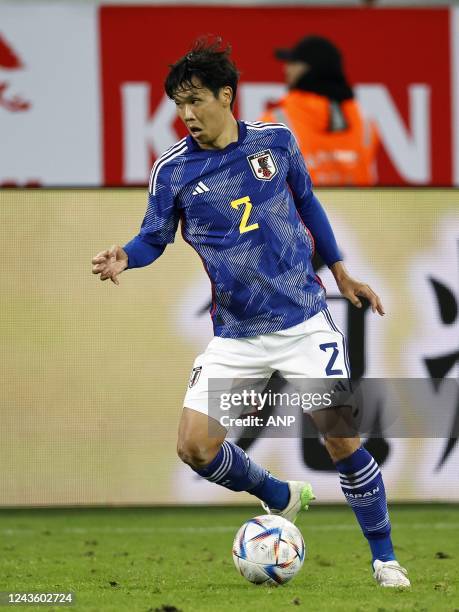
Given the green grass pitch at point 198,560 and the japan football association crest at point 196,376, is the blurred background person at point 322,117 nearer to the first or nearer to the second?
the green grass pitch at point 198,560

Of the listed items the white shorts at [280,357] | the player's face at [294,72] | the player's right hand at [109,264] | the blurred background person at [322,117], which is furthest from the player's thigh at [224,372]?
the player's face at [294,72]

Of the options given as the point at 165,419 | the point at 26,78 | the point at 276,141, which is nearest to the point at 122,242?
the point at 165,419

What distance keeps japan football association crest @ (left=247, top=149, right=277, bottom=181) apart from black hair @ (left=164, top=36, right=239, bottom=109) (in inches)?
11.9

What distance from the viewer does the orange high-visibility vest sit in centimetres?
977

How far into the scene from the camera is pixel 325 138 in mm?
9906

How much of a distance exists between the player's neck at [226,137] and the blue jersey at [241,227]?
0.9 inches

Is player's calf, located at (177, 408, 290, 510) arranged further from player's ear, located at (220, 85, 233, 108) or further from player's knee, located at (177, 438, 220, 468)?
player's ear, located at (220, 85, 233, 108)

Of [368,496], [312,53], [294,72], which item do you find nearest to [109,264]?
[368,496]

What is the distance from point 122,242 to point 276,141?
2.64 meters

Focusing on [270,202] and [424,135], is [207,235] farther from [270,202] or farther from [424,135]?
[424,135]

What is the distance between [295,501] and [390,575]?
786 mm

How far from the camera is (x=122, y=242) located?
27.0 ft

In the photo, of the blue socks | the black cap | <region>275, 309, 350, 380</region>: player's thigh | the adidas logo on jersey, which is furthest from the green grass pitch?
the black cap

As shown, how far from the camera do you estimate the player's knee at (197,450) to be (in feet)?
18.2
